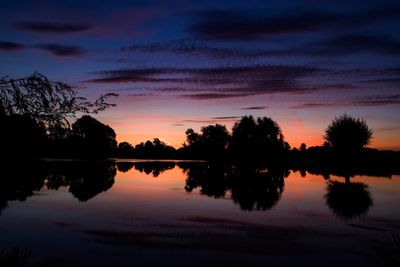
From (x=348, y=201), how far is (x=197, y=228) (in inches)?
524

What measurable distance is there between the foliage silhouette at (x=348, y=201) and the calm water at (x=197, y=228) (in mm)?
64

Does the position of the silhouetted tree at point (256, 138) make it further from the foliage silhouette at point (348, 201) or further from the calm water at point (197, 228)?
the calm water at point (197, 228)

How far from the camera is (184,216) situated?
21688 millimetres

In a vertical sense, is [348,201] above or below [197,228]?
above

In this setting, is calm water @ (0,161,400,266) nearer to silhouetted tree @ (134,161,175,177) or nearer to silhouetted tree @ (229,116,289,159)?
silhouetted tree @ (134,161,175,177)

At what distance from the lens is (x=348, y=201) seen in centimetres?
2778

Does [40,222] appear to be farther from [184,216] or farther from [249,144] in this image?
[249,144]

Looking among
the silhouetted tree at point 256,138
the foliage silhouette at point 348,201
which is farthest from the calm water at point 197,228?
the silhouetted tree at point 256,138

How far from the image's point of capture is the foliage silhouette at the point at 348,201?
22.9 meters

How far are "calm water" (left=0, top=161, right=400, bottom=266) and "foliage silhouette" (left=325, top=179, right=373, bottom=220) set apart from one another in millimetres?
64

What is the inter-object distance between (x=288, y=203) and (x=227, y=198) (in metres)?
4.30

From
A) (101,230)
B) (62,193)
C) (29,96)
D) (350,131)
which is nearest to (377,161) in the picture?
(350,131)

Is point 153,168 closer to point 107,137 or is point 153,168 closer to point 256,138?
point 256,138

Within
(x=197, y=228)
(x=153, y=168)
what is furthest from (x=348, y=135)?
(x=197, y=228)
